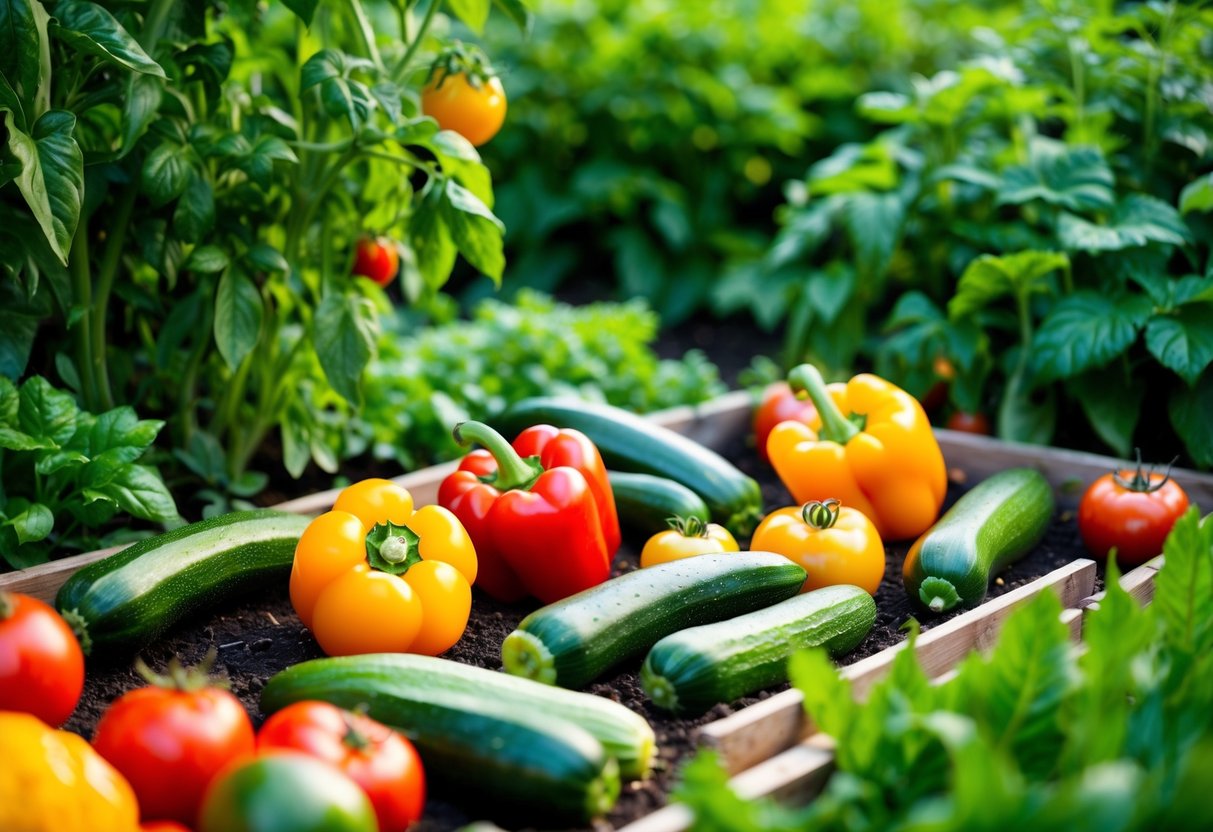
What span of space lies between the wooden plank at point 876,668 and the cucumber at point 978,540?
8 cm

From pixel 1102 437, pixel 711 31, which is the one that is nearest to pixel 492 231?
pixel 1102 437

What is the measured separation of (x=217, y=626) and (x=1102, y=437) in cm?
280

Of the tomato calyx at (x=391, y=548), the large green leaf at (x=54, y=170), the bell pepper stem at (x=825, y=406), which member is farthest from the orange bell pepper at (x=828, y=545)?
the large green leaf at (x=54, y=170)

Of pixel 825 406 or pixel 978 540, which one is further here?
pixel 825 406

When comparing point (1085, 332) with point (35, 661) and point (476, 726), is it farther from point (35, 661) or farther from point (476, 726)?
point (35, 661)

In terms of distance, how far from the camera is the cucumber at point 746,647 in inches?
84.9

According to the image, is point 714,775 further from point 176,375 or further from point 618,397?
point 618,397

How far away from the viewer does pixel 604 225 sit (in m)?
6.90

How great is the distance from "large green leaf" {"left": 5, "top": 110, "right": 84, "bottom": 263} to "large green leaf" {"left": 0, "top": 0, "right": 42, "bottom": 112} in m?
0.08

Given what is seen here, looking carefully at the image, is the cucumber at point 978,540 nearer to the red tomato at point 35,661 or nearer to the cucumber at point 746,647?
the cucumber at point 746,647

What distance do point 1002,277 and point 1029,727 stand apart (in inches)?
88.4

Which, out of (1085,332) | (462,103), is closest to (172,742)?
(462,103)

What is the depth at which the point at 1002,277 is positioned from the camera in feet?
12.0

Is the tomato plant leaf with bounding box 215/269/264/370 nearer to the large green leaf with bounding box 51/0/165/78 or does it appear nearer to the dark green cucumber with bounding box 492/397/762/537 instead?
the large green leaf with bounding box 51/0/165/78
